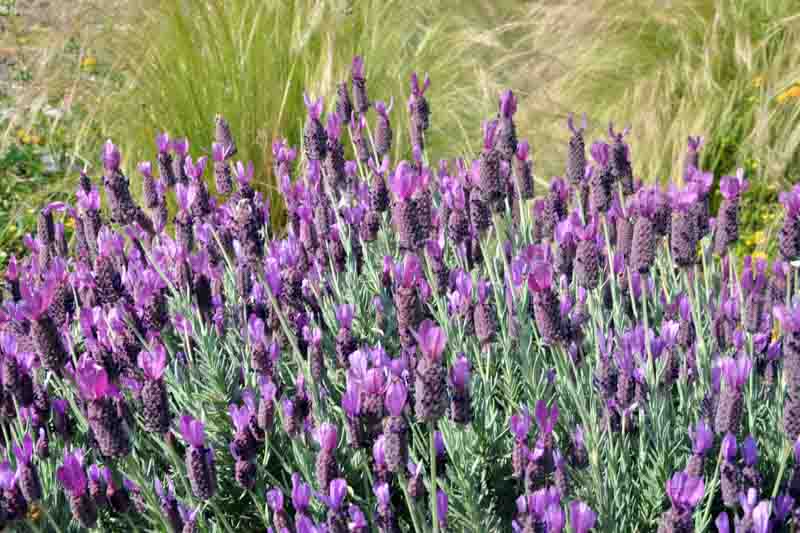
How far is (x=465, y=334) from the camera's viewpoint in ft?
6.08

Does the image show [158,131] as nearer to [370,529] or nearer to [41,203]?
[41,203]

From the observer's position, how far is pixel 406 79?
13.1 ft

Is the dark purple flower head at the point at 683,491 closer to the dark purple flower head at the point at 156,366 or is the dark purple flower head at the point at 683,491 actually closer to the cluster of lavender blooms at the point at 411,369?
the cluster of lavender blooms at the point at 411,369

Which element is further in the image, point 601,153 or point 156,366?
point 601,153

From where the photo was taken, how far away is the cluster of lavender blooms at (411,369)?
1319mm

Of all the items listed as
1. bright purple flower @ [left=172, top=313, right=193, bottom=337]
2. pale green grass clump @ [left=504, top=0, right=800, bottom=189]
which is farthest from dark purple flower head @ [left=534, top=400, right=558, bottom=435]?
pale green grass clump @ [left=504, top=0, right=800, bottom=189]

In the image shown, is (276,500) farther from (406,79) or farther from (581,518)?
(406,79)

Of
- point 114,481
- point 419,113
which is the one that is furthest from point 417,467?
point 419,113

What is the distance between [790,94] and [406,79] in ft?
5.27

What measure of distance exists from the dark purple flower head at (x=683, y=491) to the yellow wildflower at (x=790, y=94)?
2.92 m

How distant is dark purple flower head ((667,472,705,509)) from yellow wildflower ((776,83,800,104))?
2917 mm

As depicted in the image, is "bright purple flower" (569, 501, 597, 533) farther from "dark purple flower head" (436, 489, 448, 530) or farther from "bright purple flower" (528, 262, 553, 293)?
"bright purple flower" (528, 262, 553, 293)

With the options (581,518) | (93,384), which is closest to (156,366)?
(93,384)

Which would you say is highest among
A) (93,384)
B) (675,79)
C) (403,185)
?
(403,185)
